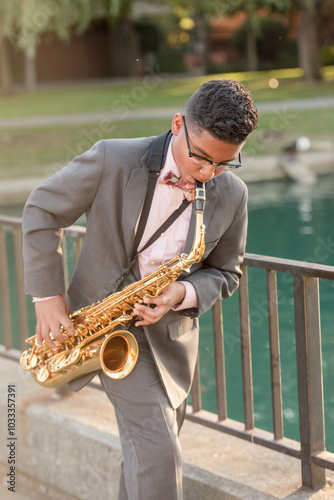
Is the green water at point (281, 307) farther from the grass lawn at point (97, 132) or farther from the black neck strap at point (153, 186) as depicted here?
the grass lawn at point (97, 132)

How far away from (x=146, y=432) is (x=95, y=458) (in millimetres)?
1076

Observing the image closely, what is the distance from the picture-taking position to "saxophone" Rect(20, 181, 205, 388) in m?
2.60

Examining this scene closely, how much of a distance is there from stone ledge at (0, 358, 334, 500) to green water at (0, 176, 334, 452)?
2.80ft

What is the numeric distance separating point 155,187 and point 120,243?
24 cm

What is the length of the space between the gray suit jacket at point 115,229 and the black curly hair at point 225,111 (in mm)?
330

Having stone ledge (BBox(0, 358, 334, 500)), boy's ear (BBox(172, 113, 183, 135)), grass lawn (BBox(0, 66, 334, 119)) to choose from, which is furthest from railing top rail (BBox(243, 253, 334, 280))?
grass lawn (BBox(0, 66, 334, 119))

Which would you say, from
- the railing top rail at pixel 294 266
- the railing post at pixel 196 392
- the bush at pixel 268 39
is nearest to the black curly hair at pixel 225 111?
the railing top rail at pixel 294 266

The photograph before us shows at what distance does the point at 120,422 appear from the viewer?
8.92 ft

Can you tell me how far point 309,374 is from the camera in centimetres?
300

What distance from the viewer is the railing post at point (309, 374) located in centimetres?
296

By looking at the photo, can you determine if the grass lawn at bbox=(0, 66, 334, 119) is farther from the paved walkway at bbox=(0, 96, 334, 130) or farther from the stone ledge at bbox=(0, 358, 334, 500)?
the stone ledge at bbox=(0, 358, 334, 500)

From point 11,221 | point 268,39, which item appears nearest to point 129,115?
point 11,221

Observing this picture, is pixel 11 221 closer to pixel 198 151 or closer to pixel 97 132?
pixel 198 151

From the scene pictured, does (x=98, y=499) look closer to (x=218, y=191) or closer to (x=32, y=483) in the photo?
(x=32, y=483)
